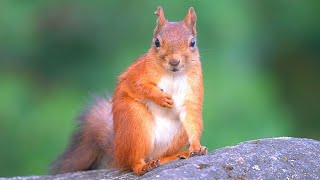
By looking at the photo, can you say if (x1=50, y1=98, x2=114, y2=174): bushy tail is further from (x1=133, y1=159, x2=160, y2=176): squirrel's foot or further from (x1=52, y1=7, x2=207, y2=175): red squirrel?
(x1=133, y1=159, x2=160, y2=176): squirrel's foot

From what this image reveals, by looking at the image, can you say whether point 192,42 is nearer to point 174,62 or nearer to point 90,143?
point 174,62

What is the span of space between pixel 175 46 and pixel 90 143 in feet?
2.79

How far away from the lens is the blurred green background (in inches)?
189

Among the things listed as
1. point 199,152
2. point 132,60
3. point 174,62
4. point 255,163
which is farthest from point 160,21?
point 132,60

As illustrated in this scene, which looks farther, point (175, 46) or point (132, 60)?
point (132, 60)


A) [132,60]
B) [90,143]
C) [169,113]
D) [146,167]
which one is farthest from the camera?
[132,60]

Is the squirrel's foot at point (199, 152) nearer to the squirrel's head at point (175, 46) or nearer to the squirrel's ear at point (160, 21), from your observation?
the squirrel's head at point (175, 46)

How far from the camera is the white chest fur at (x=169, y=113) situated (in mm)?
3500

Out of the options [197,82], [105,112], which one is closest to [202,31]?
[105,112]

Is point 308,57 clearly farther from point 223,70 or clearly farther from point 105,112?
point 105,112

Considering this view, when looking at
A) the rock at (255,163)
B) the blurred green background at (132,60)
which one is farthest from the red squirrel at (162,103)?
the blurred green background at (132,60)

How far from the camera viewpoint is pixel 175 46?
11.3 feet

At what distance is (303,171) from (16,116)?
85.7 inches

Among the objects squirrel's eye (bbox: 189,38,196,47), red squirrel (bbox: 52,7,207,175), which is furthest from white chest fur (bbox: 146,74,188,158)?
squirrel's eye (bbox: 189,38,196,47)
